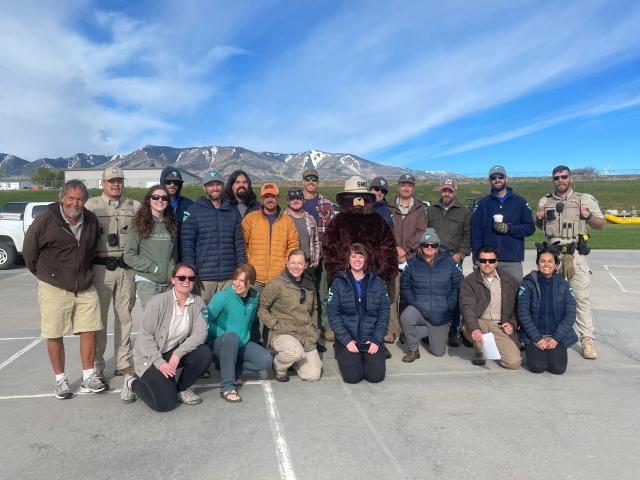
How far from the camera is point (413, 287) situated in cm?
559

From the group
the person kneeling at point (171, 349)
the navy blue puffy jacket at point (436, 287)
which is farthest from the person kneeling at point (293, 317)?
the navy blue puffy jacket at point (436, 287)

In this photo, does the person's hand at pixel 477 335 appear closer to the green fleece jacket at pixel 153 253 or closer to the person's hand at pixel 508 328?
the person's hand at pixel 508 328

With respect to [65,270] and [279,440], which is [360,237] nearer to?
[279,440]

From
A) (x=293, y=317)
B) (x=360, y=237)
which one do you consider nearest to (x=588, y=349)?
(x=360, y=237)

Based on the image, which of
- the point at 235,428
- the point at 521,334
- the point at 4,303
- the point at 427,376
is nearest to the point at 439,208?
the point at 521,334

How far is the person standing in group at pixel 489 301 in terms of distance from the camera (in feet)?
16.9

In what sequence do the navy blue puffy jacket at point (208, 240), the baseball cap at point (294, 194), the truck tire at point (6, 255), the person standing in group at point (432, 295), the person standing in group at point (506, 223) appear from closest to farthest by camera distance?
1. the navy blue puffy jacket at point (208, 240)
2. the person standing in group at point (432, 295)
3. the baseball cap at point (294, 194)
4. the person standing in group at point (506, 223)
5. the truck tire at point (6, 255)

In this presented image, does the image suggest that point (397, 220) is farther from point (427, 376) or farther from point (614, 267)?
point (614, 267)

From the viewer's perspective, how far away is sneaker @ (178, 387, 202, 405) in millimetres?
4008

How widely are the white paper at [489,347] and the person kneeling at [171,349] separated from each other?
9.29 feet

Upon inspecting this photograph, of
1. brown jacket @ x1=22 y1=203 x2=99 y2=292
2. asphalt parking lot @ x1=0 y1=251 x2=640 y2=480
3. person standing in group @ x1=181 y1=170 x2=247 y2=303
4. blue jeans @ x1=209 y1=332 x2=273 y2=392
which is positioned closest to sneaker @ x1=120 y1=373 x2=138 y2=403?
asphalt parking lot @ x1=0 y1=251 x2=640 y2=480

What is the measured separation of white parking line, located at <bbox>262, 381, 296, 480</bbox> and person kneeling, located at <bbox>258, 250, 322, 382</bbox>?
44cm

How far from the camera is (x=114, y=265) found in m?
4.47

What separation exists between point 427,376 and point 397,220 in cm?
217
